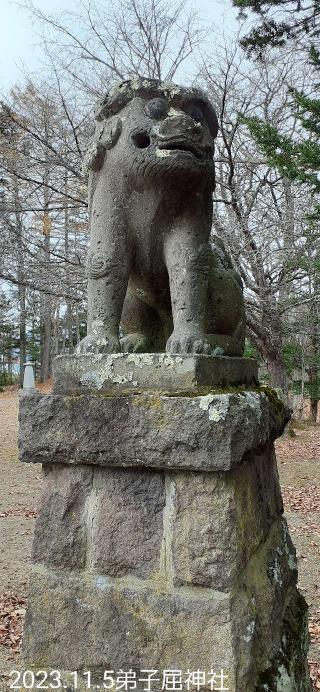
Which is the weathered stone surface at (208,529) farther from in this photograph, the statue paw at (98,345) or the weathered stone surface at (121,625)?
the statue paw at (98,345)

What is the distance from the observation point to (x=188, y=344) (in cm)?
213

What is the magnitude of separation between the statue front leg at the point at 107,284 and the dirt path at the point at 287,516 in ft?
6.84

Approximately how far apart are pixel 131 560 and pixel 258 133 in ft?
15.2

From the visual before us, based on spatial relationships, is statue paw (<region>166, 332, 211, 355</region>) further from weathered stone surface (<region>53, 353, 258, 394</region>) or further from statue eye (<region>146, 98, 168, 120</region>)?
statue eye (<region>146, 98, 168, 120</region>)

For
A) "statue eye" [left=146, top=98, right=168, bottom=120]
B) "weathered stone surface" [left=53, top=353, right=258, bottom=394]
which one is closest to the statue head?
"statue eye" [left=146, top=98, right=168, bottom=120]

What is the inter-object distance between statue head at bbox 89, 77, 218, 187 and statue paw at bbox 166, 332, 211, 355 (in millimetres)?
603

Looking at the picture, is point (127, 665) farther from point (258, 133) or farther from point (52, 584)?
point (258, 133)

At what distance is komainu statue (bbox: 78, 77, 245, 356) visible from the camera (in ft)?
7.20

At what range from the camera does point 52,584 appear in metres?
2.05

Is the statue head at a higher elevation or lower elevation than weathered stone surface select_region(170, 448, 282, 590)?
higher

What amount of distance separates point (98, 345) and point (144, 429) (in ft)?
1.45

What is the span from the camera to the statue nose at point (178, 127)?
2160 millimetres

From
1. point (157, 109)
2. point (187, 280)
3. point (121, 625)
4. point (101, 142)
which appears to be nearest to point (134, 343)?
point (187, 280)

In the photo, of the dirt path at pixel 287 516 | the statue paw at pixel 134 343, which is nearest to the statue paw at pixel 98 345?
the statue paw at pixel 134 343
